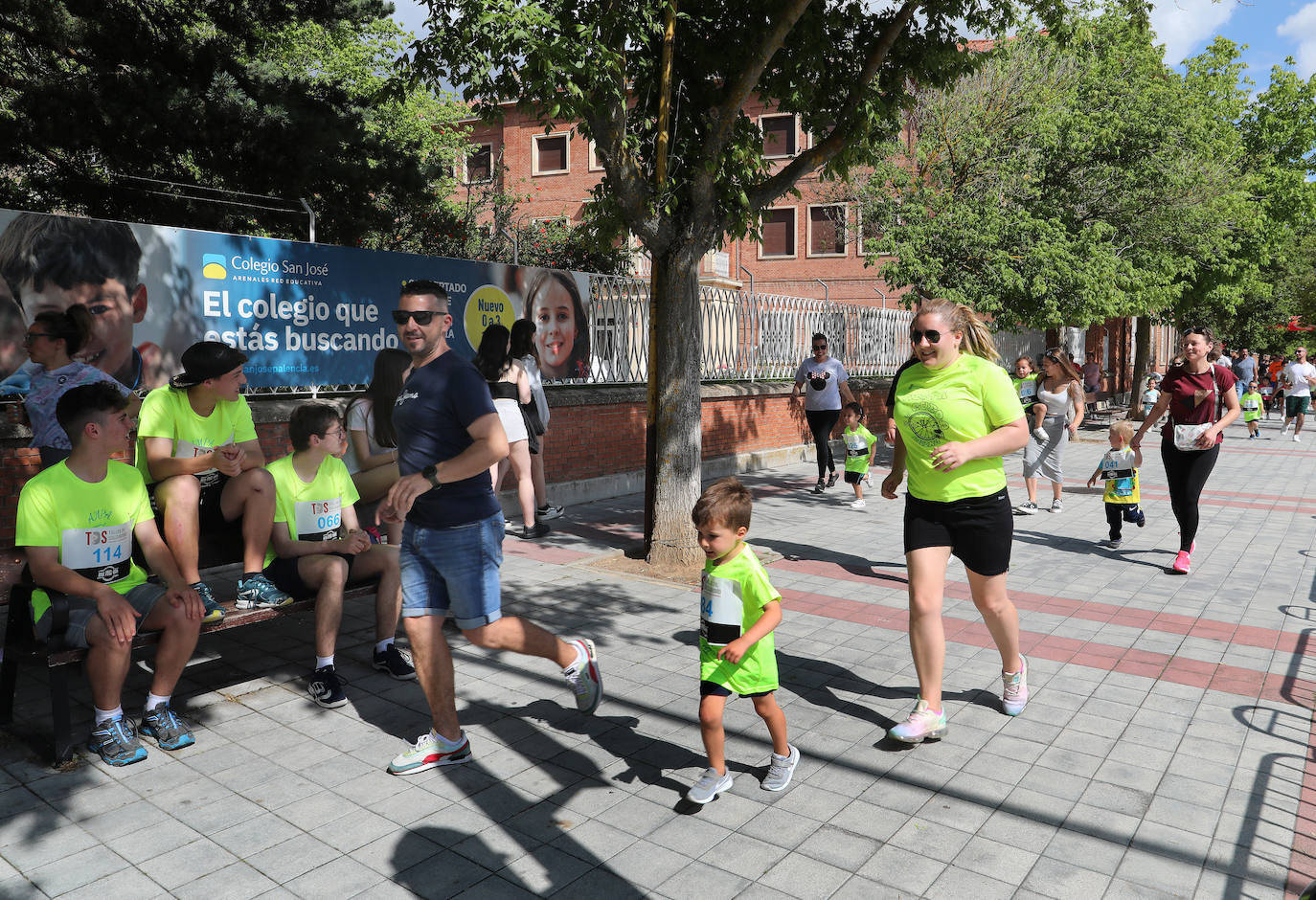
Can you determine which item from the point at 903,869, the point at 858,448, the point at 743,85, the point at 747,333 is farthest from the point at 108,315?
the point at 747,333

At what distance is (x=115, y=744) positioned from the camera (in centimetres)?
394

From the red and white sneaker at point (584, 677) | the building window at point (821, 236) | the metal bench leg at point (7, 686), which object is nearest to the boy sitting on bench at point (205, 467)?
the metal bench leg at point (7, 686)

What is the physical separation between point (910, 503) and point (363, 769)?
2708 millimetres

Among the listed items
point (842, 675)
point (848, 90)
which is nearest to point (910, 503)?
point (842, 675)

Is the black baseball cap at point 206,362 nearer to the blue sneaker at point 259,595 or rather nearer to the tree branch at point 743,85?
the blue sneaker at point 259,595

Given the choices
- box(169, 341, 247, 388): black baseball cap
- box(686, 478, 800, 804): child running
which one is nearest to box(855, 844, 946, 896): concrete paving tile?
box(686, 478, 800, 804): child running

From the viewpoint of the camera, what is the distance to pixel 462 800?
3.70 m

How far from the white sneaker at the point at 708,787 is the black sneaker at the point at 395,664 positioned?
1966mm

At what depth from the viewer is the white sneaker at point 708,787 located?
360 centimetres

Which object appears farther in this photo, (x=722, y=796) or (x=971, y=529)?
(x=971, y=529)

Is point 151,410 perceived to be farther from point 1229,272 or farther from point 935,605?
point 1229,272

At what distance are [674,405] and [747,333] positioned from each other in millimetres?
6555

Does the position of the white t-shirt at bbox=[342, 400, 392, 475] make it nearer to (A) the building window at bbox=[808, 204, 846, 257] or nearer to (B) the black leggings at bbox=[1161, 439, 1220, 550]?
(B) the black leggings at bbox=[1161, 439, 1220, 550]

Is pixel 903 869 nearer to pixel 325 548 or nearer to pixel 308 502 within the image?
pixel 325 548
